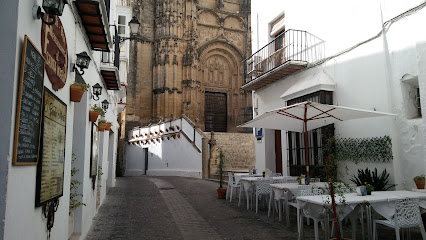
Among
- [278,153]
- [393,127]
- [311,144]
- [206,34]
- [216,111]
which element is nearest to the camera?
[393,127]

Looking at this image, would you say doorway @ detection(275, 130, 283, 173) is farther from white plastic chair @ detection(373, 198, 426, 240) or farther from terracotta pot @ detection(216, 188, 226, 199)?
white plastic chair @ detection(373, 198, 426, 240)

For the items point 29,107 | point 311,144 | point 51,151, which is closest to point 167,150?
point 311,144

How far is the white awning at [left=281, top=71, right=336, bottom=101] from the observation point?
9844 millimetres

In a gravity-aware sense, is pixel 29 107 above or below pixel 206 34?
below

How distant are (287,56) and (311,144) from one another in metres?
3.63

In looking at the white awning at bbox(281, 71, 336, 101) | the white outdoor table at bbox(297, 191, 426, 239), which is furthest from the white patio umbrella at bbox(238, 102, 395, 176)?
the white outdoor table at bbox(297, 191, 426, 239)

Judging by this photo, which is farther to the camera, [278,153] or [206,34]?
[206,34]

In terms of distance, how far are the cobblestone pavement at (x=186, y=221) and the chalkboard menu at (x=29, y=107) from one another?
3.91 meters

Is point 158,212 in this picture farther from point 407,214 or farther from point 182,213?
point 407,214

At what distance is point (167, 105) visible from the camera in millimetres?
25188

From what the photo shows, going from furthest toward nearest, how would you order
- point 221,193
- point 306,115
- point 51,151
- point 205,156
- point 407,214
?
point 205,156, point 221,193, point 306,115, point 407,214, point 51,151

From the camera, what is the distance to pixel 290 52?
1210cm

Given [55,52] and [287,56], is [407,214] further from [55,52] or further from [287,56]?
[287,56]

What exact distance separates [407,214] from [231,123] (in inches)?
874
